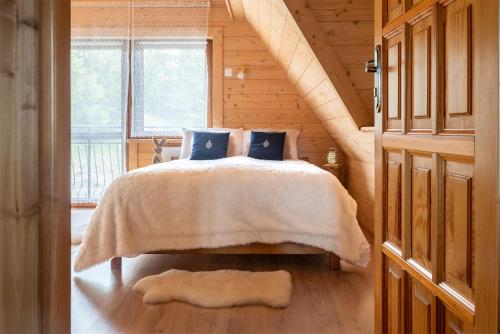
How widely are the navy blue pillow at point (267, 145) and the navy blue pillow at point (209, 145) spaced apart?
0.27m

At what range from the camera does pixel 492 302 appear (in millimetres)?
692

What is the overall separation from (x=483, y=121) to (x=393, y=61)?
0.56m

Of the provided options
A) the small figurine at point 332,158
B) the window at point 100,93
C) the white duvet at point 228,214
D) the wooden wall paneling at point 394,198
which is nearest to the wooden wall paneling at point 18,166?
the wooden wall paneling at point 394,198

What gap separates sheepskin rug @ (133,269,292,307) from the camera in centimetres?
204

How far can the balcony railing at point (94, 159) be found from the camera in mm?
4922

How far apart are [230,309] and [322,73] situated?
1.82 m

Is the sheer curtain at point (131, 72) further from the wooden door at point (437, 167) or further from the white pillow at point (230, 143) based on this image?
the wooden door at point (437, 167)

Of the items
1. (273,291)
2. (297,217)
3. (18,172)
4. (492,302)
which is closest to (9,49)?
(18,172)

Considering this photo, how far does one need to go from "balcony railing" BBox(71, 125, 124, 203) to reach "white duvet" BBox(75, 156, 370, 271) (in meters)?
2.56

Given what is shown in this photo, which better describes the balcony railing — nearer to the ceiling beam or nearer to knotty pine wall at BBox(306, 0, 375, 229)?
the ceiling beam

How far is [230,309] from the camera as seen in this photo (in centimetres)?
198

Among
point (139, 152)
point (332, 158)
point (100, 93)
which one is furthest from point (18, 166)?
point (100, 93)

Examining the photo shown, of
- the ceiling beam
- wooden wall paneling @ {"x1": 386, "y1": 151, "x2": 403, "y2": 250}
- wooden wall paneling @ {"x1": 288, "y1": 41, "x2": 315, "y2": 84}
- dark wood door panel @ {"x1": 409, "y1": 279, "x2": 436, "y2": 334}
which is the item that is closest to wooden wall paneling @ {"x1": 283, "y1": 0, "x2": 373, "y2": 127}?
wooden wall paneling @ {"x1": 288, "y1": 41, "x2": 315, "y2": 84}

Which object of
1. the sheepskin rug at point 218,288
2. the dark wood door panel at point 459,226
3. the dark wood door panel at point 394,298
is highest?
the dark wood door panel at point 459,226
